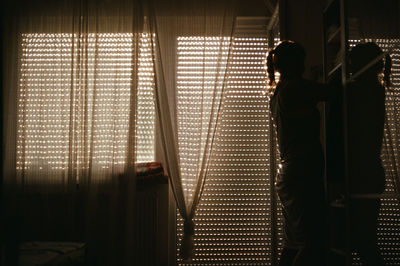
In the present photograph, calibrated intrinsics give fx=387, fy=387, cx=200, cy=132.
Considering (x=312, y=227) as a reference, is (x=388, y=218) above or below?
above

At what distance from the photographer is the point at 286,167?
189 cm

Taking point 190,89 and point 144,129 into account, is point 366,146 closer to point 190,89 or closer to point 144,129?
point 190,89

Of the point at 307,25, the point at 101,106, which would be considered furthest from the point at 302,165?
the point at 101,106

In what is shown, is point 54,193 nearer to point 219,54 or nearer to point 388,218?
point 219,54

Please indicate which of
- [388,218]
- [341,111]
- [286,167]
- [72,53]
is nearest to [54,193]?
[72,53]

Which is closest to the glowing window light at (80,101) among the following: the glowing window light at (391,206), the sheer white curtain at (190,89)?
the sheer white curtain at (190,89)

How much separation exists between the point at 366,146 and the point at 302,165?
0.99 ft

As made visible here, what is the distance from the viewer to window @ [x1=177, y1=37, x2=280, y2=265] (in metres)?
2.95

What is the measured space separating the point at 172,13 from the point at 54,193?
1597 mm

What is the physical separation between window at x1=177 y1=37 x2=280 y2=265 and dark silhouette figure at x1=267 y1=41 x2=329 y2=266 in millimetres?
1033

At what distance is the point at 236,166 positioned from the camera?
3020mm

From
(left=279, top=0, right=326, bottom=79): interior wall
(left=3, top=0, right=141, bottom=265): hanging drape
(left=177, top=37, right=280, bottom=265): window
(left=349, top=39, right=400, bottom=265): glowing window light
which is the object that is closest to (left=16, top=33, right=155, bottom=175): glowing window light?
(left=3, top=0, right=141, bottom=265): hanging drape

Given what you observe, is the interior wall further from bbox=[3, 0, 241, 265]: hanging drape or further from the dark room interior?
bbox=[3, 0, 241, 265]: hanging drape

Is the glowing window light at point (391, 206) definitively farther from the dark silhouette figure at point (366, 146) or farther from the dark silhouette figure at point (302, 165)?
the dark silhouette figure at point (302, 165)
